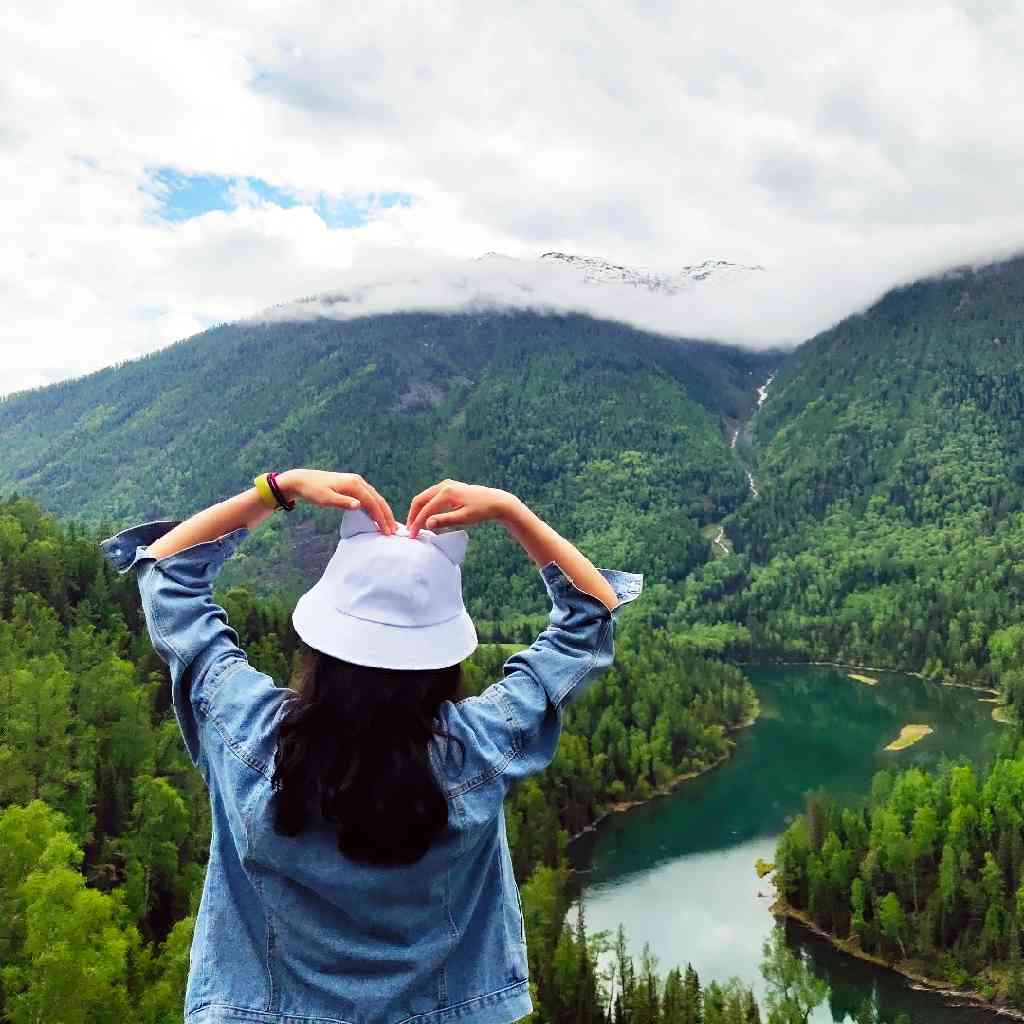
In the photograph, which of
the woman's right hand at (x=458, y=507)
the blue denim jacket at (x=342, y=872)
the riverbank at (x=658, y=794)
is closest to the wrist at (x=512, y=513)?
the woman's right hand at (x=458, y=507)

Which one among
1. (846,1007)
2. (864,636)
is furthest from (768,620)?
(846,1007)

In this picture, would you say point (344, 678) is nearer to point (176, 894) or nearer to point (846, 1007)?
point (176, 894)

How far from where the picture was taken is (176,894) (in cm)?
3142

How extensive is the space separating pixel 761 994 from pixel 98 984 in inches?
1022

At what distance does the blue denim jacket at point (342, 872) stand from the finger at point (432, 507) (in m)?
0.43

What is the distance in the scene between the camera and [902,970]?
39.4 m

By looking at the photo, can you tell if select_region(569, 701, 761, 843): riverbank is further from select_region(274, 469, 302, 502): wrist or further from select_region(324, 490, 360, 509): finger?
select_region(324, 490, 360, 509): finger

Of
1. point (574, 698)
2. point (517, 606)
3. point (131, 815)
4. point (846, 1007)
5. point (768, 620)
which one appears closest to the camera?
point (574, 698)

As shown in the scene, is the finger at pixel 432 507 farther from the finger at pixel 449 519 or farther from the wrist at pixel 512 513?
the wrist at pixel 512 513

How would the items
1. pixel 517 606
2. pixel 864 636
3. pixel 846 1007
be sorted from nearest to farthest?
pixel 846 1007, pixel 864 636, pixel 517 606

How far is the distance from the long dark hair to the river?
38763 mm

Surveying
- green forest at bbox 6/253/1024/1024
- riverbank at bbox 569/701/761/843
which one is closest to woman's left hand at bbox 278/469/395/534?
green forest at bbox 6/253/1024/1024

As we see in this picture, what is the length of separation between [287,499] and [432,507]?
0.48 m

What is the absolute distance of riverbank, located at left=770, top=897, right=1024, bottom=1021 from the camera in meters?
36.5
